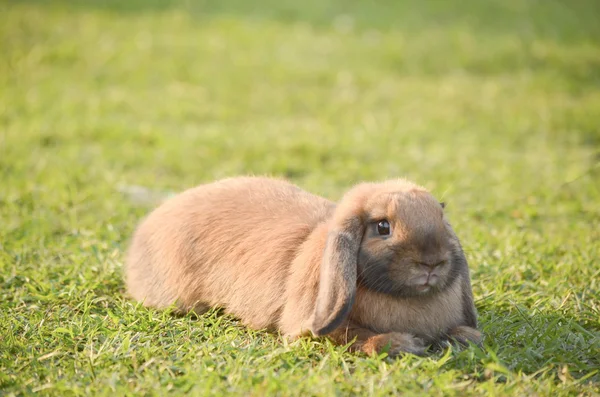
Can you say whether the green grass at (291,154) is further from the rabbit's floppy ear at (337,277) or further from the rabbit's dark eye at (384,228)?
the rabbit's dark eye at (384,228)

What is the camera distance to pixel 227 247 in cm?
376

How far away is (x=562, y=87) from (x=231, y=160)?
474 centimetres

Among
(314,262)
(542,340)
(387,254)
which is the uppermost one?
(387,254)

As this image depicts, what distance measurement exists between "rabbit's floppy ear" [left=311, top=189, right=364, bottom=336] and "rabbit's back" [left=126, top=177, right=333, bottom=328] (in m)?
0.41

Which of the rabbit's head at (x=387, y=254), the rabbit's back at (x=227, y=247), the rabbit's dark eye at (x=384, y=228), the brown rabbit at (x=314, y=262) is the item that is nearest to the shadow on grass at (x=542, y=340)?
the brown rabbit at (x=314, y=262)

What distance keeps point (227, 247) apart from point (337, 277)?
2.81ft

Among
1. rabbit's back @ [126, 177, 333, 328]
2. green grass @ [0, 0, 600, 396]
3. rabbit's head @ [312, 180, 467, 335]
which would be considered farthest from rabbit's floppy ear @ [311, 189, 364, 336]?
rabbit's back @ [126, 177, 333, 328]

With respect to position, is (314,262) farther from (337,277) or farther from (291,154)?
(291,154)

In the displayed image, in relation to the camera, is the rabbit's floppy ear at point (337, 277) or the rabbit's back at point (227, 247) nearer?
the rabbit's floppy ear at point (337, 277)

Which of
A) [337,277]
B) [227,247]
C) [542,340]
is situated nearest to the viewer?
[337,277]

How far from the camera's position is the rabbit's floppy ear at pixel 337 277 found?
3.05 m

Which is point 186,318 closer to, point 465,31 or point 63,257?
point 63,257

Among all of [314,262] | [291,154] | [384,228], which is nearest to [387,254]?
[384,228]

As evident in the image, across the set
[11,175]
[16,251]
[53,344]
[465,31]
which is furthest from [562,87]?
[53,344]
